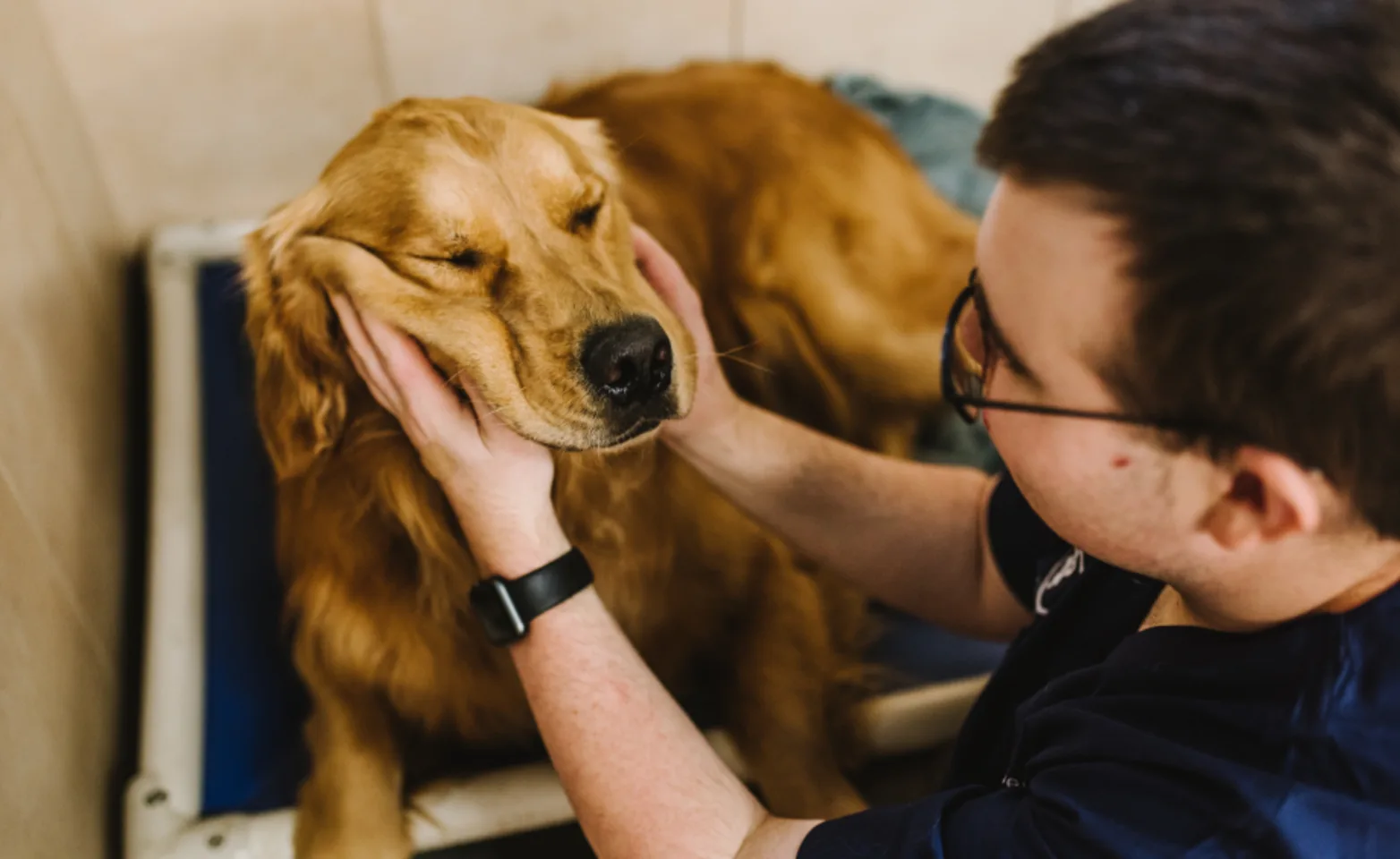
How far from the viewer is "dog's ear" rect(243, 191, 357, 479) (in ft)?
3.58

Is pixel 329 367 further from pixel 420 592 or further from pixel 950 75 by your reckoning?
pixel 950 75

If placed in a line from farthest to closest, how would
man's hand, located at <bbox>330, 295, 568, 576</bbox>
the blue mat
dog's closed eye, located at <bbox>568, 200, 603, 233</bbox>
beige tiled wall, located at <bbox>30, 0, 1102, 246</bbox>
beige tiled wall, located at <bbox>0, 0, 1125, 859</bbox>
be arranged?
beige tiled wall, located at <bbox>30, 0, 1102, 246</bbox> → the blue mat → beige tiled wall, located at <bbox>0, 0, 1125, 859</bbox> → dog's closed eye, located at <bbox>568, 200, 603, 233</bbox> → man's hand, located at <bbox>330, 295, 568, 576</bbox>

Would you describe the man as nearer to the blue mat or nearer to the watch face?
the watch face

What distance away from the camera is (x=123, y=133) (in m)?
1.89

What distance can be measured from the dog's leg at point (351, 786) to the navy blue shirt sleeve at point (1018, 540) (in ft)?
2.55

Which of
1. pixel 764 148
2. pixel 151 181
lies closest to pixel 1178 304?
pixel 764 148

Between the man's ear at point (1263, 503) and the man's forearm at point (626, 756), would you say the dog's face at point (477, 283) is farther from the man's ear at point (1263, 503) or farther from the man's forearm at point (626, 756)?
the man's ear at point (1263, 503)

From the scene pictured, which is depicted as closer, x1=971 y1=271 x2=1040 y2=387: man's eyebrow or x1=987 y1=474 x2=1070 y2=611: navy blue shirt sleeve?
x1=971 y1=271 x2=1040 y2=387: man's eyebrow

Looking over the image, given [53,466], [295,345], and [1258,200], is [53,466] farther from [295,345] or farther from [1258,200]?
[1258,200]

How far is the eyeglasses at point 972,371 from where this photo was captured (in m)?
0.67

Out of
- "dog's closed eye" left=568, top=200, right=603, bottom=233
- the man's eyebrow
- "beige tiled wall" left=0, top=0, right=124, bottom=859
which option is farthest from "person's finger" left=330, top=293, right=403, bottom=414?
the man's eyebrow

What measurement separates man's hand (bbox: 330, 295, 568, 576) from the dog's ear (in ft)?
0.18

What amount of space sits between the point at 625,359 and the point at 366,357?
0.26 metres

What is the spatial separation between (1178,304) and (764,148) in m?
1.27
